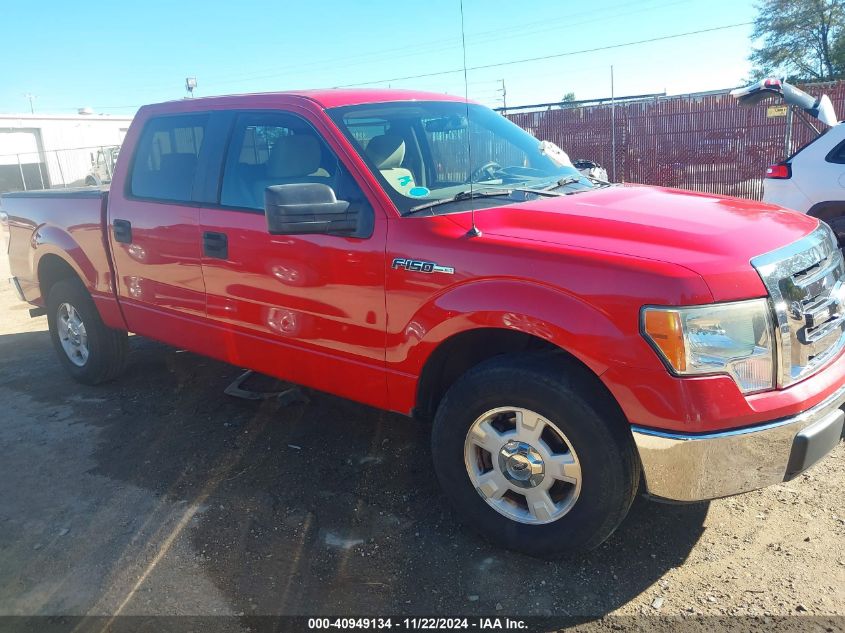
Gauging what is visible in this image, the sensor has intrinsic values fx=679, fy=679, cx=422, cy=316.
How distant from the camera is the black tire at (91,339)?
16.3ft

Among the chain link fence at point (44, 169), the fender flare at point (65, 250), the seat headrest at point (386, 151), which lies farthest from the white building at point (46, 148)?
the seat headrest at point (386, 151)

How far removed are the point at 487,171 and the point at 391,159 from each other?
543 mm

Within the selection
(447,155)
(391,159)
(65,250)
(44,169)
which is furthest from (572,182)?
(44,169)

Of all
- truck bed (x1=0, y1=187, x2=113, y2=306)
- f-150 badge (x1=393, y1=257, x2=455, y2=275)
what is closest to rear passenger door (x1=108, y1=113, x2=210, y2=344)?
truck bed (x1=0, y1=187, x2=113, y2=306)

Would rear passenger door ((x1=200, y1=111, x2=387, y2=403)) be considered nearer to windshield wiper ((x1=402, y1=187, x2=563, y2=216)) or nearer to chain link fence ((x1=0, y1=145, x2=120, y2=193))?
windshield wiper ((x1=402, y1=187, x2=563, y2=216))

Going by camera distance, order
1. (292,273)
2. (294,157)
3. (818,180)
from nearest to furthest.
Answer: (292,273), (294,157), (818,180)

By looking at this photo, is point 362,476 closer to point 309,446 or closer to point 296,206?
point 309,446

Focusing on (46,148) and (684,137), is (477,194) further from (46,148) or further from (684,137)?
(46,148)

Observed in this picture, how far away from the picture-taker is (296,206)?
114 inches

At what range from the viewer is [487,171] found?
361cm

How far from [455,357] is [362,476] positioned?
0.95m

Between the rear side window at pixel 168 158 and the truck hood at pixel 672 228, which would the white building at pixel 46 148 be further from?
the truck hood at pixel 672 228

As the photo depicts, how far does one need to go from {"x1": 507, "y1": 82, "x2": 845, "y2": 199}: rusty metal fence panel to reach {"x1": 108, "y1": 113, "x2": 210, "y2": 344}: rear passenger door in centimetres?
1085

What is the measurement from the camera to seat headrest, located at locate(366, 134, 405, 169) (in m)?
3.32
